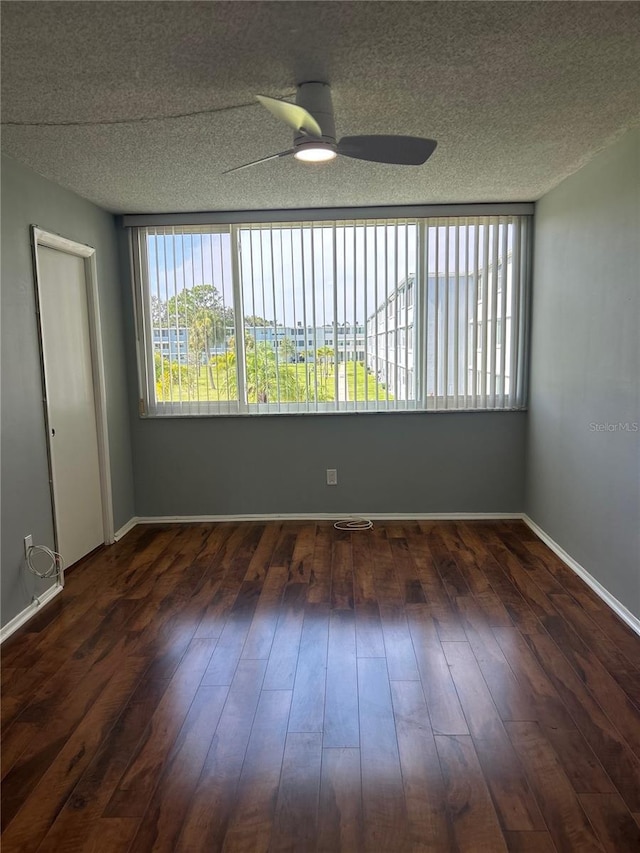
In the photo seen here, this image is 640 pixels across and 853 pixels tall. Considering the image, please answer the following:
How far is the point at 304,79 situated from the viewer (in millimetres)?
Result: 2078

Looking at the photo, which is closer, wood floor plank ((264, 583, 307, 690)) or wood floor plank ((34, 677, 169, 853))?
wood floor plank ((34, 677, 169, 853))

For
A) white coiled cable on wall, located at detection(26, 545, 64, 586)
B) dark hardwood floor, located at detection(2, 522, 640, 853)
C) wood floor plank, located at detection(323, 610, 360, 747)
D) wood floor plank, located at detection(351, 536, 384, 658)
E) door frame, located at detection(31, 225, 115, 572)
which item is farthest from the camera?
door frame, located at detection(31, 225, 115, 572)

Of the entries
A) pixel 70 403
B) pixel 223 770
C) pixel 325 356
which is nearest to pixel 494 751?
pixel 223 770

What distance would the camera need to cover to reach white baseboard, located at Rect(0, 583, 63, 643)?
2.71 metres

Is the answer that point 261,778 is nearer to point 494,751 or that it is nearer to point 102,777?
point 102,777

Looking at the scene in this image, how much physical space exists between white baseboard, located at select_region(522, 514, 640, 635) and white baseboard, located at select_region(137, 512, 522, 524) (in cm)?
39

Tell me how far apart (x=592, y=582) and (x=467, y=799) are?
1828 mm

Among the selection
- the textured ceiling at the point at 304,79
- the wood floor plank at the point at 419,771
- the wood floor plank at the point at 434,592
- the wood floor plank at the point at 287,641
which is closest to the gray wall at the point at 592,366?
the textured ceiling at the point at 304,79

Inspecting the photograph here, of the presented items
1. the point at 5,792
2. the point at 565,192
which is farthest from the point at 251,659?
the point at 565,192

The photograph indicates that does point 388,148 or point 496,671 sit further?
point 496,671

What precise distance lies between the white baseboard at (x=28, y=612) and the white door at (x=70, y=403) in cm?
25

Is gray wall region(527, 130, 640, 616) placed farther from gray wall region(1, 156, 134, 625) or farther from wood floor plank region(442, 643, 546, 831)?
gray wall region(1, 156, 134, 625)

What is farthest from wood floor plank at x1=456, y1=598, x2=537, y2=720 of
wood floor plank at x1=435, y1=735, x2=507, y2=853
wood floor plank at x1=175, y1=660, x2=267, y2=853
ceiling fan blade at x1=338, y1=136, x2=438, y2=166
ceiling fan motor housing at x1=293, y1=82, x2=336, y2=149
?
ceiling fan motor housing at x1=293, y1=82, x2=336, y2=149

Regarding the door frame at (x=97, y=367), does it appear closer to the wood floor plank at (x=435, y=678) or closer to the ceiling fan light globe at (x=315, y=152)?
the ceiling fan light globe at (x=315, y=152)
